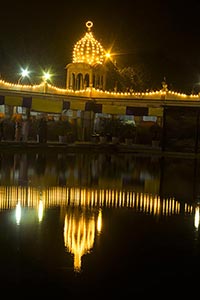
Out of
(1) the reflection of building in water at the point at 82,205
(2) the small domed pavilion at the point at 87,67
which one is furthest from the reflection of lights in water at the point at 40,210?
(2) the small domed pavilion at the point at 87,67

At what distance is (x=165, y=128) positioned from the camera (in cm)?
3198

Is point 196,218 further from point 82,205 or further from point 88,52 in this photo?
Answer: point 88,52

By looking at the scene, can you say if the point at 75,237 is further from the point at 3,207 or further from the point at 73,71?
the point at 73,71

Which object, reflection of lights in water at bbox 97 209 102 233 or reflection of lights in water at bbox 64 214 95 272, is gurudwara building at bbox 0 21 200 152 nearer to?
reflection of lights in water at bbox 97 209 102 233

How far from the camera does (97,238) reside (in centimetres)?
826

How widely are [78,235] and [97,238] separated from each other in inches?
12.3

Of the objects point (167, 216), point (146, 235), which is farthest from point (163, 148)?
point (146, 235)

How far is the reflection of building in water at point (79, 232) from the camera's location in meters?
7.38

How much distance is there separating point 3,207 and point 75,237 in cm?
299

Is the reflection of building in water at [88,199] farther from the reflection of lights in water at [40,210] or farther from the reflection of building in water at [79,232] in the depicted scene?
the reflection of building in water at [79,232]

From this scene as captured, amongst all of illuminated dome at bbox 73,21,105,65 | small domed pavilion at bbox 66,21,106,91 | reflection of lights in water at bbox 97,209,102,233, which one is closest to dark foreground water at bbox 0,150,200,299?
reflection of lights in water at bbox 97,209,102,233

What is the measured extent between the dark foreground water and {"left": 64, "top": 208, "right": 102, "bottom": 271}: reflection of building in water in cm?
1

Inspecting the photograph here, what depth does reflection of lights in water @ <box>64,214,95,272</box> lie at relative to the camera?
7.32m

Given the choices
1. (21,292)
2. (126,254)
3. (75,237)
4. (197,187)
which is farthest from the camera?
(197,187)
